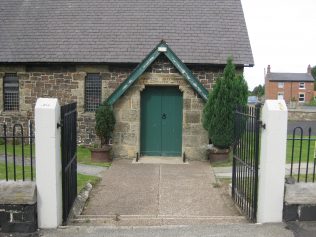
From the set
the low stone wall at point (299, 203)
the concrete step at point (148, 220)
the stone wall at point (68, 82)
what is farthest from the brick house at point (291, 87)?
the low stone wall at point (299, 203)

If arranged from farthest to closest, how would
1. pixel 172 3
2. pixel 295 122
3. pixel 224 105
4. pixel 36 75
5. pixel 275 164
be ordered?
pixel 295 122, pixel 172 3, pixel 36 75, pixel 224 105, pixel 275 164

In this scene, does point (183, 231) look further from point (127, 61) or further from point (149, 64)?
point (127, 61)

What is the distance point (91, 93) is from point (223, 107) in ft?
18.8

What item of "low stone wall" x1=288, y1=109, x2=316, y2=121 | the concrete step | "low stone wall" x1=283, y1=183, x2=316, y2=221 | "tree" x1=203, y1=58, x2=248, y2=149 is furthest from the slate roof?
"low stone wall" x1=288, y1=109, x2=316, y2=121

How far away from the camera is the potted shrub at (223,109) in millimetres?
11633

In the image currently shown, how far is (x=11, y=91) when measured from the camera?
15195mm

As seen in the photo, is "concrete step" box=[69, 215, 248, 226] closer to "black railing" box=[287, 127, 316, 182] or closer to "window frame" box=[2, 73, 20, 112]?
"black railing" box=[287, 127, 316, 182]

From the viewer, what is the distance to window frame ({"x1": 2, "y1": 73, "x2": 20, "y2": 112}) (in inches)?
595

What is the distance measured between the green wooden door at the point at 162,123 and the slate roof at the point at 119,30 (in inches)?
69.6

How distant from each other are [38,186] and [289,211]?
151 inches

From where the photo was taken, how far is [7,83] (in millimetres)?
15156

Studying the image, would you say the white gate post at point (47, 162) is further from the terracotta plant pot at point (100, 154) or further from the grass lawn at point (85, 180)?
the terracotta plant pot at point (100, 154)

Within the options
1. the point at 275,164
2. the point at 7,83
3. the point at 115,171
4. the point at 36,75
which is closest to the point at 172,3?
the point at 36,75

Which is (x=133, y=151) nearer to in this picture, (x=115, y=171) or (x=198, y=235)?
(x=115, y=171)
